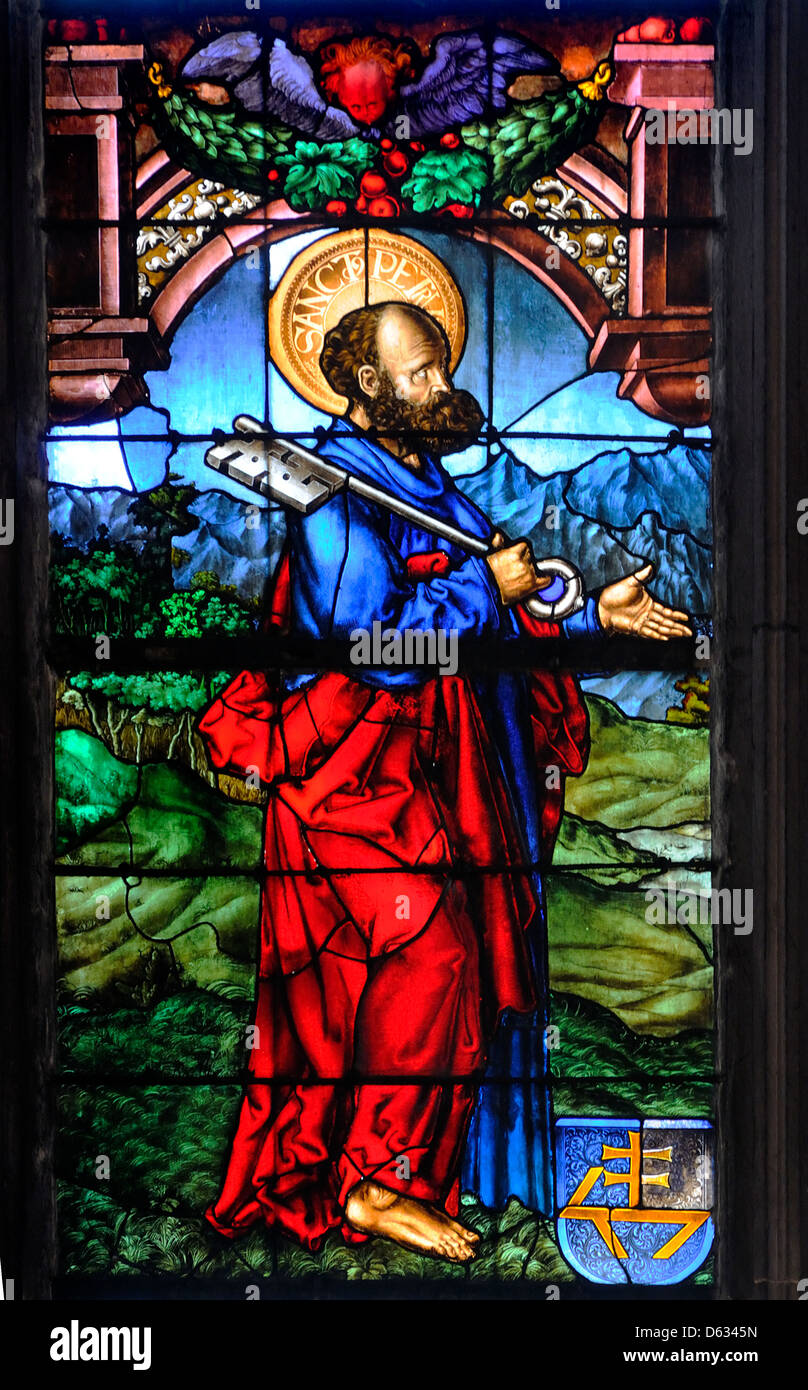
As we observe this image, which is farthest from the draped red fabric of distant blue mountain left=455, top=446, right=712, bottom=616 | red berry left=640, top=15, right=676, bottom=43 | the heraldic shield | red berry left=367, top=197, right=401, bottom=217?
red berry left=640, top=15, right=676, bottom=43

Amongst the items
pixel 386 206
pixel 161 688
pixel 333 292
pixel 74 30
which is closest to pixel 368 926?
pixel 161 688

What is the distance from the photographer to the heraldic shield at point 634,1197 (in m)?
3.37

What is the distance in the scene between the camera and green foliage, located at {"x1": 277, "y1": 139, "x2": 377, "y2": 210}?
3.44m

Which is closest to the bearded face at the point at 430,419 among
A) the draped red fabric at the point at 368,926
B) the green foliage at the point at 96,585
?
the draped red fabric at the point at 368,926

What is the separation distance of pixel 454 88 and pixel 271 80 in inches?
22.0

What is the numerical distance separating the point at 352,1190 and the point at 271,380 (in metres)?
2.45

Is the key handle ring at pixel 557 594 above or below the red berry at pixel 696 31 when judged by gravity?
below

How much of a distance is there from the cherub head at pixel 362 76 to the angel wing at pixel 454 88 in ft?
0.16

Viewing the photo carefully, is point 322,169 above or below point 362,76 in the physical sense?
below

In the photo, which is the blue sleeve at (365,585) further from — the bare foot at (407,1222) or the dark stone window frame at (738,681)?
the bare foot at (407,1222)

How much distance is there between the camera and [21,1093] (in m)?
3.39

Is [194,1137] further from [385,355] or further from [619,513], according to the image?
[385,355]

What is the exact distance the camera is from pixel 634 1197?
3.38m
